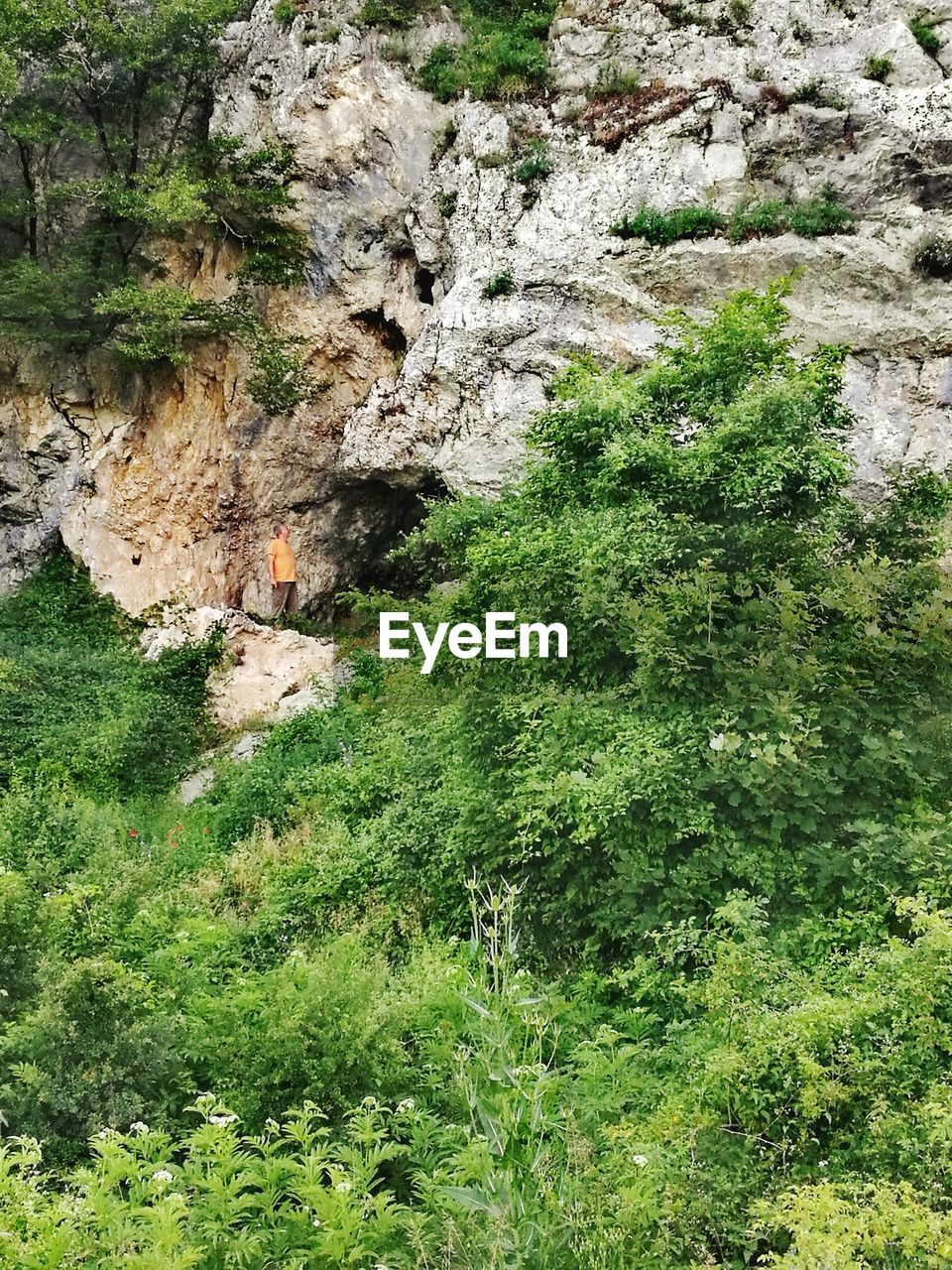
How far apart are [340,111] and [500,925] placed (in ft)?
44.8

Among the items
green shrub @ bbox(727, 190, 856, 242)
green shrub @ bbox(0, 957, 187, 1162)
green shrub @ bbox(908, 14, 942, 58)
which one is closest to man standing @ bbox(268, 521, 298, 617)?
green shrub @ bbox(727, 190, 856, 242)

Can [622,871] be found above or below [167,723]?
above

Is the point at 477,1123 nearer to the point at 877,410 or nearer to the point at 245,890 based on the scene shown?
the point at 245,890

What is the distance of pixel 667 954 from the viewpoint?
4.87 meters

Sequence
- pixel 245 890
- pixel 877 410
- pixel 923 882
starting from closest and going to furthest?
pixel 923 882
pixel 245 890
pixel 877 410

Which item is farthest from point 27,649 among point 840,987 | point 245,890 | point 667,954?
point 840,987

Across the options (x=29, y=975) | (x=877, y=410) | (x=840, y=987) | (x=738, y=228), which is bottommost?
(x=29, y=975)

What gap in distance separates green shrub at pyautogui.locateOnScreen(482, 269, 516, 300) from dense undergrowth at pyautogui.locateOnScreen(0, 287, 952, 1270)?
16.9 feet

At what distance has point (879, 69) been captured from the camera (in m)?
12.6

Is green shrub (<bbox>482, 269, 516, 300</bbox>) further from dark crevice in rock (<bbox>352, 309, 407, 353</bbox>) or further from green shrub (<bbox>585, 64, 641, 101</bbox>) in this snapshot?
green shrub (<bbox>585, 64, 641, 101</bbox>)

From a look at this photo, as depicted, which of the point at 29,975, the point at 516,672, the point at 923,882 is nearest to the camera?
the point at 923,882

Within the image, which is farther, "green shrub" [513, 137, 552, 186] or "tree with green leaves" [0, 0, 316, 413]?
"tree with green leaves" [0, 0, 316, 413]

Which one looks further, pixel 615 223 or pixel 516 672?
pixel 615 223

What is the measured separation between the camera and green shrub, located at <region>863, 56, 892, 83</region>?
12.6m
